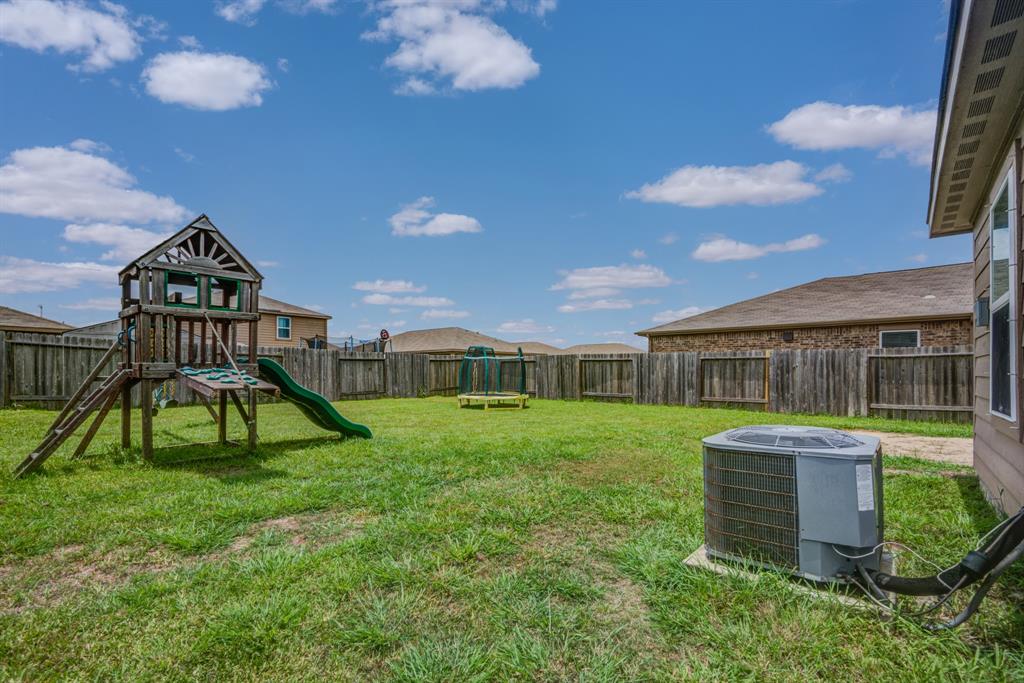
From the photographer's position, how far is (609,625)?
2.26 m

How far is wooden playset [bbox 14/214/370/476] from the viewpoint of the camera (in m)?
5.91

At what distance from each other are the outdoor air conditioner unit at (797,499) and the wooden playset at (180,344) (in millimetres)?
4951

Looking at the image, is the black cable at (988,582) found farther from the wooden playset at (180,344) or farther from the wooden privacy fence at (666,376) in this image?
the wooden privacy fence at (666,376)

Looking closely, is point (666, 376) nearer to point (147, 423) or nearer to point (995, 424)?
point (995, 424)

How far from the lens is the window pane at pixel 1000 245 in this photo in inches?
147

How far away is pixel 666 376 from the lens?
14852 millimetres

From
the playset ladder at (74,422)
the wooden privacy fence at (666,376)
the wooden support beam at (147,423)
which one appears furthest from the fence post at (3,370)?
the wooden support beam at (147,423)

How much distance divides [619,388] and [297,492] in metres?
12.5

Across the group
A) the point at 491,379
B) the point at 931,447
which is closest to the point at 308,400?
the point at 931,447

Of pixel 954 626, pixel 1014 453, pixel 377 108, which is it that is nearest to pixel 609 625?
pixel 954 626

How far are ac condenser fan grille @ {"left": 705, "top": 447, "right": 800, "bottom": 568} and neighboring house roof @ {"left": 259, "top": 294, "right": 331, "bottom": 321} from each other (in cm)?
2354

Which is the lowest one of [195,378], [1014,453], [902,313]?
[1014,453]

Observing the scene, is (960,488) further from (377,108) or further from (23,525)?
(377,108)

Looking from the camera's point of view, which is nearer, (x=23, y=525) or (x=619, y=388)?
(x=23, y=525)
